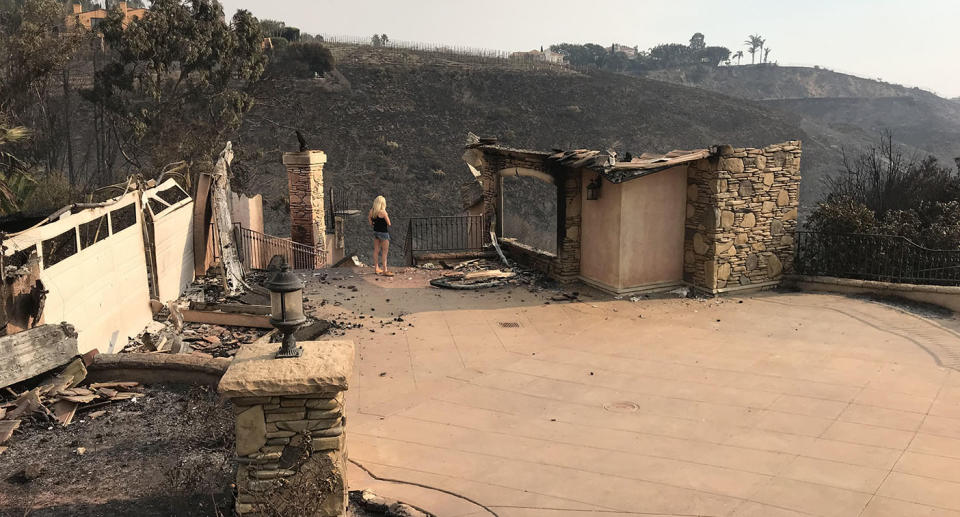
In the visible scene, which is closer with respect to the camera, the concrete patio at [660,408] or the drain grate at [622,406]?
the concrete patio at [660,408]

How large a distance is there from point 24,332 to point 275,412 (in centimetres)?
375

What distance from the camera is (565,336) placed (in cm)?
1037

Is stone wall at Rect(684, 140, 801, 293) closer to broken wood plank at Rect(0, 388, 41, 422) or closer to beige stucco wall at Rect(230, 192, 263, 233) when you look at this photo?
broken wood plank at Rect(0, 388, 41, 422)

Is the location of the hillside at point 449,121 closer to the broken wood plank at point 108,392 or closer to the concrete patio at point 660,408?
the concrete patio at point 660,408

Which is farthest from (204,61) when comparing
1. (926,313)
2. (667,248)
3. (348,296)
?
(926,313)

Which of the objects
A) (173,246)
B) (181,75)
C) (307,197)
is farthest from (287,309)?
(181,75)

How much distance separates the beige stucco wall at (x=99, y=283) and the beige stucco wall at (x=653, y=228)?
314 inches

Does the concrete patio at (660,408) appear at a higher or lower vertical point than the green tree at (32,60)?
lower

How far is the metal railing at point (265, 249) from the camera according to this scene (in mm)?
15336

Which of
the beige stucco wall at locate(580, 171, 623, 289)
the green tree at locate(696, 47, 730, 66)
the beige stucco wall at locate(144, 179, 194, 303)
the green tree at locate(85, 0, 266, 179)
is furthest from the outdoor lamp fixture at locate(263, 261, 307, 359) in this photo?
the green tree at locate(696, 47, 730, 66)

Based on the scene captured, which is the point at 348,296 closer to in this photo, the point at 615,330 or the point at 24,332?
the point at 615,330

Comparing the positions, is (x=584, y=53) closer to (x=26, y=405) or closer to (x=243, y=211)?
(x=243, y=211)

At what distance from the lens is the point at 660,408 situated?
24.5 feet

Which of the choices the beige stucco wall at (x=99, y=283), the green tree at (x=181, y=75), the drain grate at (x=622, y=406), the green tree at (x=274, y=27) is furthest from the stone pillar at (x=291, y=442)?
the green tree at (x=274, y=27)
